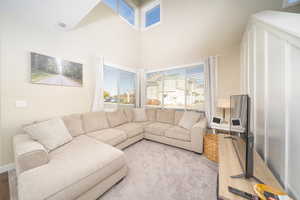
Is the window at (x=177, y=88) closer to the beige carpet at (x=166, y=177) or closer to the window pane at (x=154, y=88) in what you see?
the window pane at (x=154, y=88)

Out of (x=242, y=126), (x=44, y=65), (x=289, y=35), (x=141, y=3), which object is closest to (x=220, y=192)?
(x=242, y=126)

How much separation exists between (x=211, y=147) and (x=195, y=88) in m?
1.76

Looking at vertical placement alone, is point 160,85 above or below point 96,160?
above

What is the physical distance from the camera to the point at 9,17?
1625mm

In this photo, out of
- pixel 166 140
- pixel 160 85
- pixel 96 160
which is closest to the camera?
pixel 96 160

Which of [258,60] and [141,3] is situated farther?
[141,3]

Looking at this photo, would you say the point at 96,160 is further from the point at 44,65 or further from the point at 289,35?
the point at 289,35

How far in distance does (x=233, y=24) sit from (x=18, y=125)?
4.47 metres

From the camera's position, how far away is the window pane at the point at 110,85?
118 inches

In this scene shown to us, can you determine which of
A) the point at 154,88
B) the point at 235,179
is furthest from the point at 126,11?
the point at 235,179

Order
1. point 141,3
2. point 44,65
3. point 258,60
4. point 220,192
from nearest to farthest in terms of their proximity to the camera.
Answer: point 220,192 < point 258,60 < point 44,65 < point 141,3

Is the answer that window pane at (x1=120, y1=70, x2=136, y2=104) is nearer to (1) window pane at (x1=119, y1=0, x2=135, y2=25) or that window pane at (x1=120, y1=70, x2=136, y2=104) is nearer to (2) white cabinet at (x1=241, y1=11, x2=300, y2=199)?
(1) window pane at (x1=119, y1=0, x2=135, y2=25)

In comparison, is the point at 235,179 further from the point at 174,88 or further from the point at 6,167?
the point at 6,167

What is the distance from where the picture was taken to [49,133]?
1518 mm
